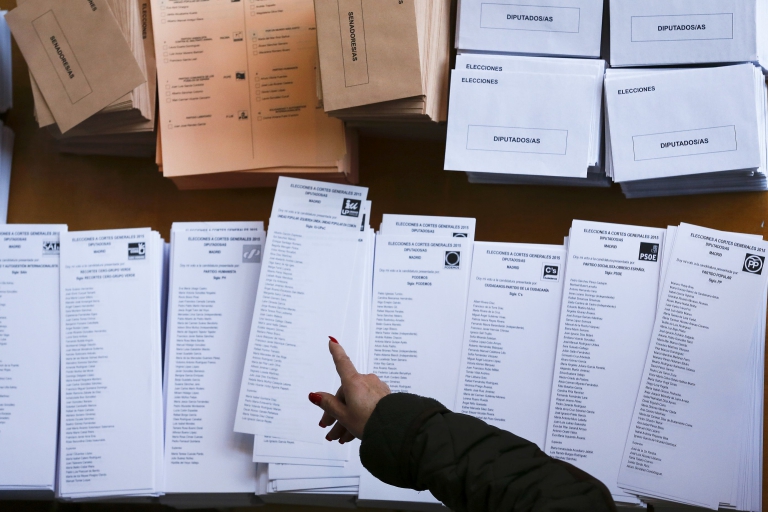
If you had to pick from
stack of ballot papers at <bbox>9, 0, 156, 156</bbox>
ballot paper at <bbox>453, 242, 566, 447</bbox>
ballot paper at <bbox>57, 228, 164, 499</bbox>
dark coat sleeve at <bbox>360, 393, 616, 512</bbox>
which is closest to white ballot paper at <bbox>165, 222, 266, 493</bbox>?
ballot paper at <bbox>57, 228, 164, 499</bbox>

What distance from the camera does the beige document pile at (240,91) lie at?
1.33 metres

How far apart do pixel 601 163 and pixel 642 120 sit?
0.35ft

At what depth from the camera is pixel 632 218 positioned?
53.2 inches

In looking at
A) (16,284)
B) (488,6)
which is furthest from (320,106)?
(16,284)

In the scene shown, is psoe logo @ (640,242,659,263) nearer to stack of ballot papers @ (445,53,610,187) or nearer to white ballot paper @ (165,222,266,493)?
stack of ballot papers @ (445,53,610,187)

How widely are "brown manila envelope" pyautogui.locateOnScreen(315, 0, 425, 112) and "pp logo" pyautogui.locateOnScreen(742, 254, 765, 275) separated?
0.62 m

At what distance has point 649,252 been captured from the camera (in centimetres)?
117

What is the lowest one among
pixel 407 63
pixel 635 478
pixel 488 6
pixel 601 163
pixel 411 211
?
pixel 635 478

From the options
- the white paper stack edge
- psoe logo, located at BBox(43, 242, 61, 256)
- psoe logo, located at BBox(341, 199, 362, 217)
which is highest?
the white paper stack edge

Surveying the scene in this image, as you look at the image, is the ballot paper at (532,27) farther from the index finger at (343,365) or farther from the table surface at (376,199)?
the index finger at (343,365)

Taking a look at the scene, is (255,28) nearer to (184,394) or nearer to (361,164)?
(361,164)

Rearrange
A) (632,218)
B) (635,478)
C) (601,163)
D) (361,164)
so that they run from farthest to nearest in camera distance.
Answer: (361,164), (632,218), (601,163), (635,478)

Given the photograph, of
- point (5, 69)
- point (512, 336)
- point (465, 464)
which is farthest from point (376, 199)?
point (5, 69)

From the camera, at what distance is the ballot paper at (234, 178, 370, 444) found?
1.21 metres
